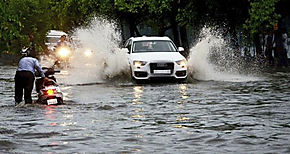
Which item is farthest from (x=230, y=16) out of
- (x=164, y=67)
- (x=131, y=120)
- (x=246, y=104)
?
(x=131, y=120)

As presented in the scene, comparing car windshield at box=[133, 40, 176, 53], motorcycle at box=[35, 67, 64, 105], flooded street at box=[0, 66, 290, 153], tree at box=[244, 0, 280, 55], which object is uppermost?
tree at box=[244, 0, 280, 55]

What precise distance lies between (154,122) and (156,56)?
12.3m

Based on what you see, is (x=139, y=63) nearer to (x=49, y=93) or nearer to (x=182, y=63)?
(x=182, y=63)

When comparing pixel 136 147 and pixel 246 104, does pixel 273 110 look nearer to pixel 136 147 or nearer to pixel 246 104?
pixel 246 104

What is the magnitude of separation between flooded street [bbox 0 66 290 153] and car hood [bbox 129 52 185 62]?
135 inches

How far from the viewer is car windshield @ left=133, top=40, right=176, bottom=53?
27078 mm

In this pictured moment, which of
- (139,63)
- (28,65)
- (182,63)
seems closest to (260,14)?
(182,63)

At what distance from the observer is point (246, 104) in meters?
16.9

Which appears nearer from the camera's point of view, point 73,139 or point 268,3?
point 73,139

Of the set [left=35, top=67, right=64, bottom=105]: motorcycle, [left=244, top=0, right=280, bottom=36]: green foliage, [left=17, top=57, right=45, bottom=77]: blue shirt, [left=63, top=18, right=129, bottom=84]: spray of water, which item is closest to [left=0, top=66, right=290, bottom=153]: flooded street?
[left=35, top=67, right=64, bottom=105]: motorcycle

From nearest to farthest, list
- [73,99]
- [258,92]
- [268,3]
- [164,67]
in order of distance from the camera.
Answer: [73,99], [258,92], [164,67], [268,3]

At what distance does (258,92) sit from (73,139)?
396 inches

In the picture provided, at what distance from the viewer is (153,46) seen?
27297mm

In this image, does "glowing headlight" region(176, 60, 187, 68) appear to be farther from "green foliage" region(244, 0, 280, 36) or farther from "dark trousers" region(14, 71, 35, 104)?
"green foliage" region(244, 0, 280, 36)
